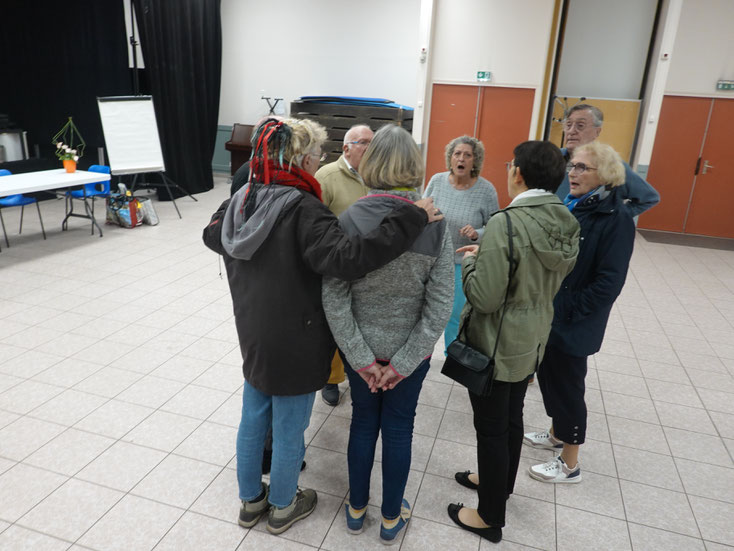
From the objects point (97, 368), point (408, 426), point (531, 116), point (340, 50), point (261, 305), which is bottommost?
point (97, 368)

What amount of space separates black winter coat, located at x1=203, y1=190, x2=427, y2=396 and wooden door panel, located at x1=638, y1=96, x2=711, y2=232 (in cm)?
669

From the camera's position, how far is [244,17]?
8.68 meters

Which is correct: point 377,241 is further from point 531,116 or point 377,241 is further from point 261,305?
point 531,116

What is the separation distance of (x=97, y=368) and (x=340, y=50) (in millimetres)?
6854

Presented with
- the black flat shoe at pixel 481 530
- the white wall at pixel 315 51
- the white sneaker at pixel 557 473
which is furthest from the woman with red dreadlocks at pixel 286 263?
the white wall at pixel 315 51

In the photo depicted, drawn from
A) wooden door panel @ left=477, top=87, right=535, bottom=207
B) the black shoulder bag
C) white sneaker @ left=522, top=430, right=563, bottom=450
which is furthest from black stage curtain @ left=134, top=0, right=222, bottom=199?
the black shoulder bag

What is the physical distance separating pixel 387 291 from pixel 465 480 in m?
1.08

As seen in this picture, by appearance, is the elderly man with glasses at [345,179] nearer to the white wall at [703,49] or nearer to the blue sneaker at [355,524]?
the blue sneaker at [355,524]

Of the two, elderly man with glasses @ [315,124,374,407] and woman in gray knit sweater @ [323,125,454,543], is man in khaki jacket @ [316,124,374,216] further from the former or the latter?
woman in gray knit sweater @ [323,125,454,543]

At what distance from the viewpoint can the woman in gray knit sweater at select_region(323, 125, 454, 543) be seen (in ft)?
5.13

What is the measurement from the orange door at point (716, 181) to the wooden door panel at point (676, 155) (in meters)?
0.10

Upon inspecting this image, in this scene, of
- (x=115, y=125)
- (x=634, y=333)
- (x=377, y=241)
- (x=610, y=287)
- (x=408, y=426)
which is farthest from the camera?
(x=115, y=125)

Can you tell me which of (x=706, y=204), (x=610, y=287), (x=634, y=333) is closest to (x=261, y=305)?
(x=610, y=287)

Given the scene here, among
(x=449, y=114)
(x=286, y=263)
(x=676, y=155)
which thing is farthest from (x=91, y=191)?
(x=676, y=155)
